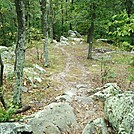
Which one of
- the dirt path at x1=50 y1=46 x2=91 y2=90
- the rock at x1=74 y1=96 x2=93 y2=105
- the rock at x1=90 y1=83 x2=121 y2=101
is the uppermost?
the rock at x1=90 y1=83 x2=121 y2=101

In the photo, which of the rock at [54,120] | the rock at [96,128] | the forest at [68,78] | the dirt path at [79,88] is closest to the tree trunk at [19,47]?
the forest at [68,78]

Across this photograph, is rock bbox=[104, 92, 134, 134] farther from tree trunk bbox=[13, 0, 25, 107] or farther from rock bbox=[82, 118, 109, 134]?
tree trunk bbox=[13, 0, 25, 107]

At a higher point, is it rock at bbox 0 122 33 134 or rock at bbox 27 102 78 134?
rock at bbox 0 122 33 134

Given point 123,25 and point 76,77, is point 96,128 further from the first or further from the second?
point 76,77

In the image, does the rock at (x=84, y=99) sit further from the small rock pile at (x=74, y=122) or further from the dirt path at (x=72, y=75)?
the dirt path at (x=72, y=75)

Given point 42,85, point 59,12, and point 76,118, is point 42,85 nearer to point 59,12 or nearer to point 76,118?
point 76,118

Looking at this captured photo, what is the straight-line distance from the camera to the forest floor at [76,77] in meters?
9.12

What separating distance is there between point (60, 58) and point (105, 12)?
220 inches

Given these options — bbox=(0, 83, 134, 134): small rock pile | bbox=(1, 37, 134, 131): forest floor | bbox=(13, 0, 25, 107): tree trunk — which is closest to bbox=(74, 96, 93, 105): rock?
bbox=(1, 37, 134, 131): forest floor

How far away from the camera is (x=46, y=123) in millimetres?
6531

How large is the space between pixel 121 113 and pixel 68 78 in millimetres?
8122

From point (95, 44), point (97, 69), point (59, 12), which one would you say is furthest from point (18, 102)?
point (59, 12)

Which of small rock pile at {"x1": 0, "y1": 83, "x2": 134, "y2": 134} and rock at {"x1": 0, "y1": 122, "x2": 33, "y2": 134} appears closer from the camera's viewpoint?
rock at {"x1": 0, "y1": 122, "x2": 33, "y2": 134}

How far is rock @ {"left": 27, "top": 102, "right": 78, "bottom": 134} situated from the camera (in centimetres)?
631
